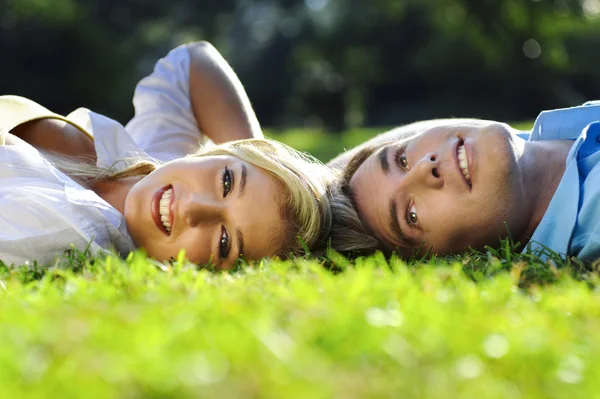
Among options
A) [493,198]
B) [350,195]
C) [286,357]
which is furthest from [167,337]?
[350,195]

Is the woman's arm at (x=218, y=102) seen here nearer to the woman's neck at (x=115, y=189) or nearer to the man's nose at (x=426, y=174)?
the woman's neck at (x=115, y=189)

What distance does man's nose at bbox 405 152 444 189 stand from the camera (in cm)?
374

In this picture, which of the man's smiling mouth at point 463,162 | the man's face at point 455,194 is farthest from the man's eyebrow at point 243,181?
the man's smiling mouth at point 463,162

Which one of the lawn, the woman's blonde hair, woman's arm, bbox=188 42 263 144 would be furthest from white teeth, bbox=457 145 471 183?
woman's arm, bbox=188 42 263 144

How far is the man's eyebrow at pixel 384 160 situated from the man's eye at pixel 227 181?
862 millimetres

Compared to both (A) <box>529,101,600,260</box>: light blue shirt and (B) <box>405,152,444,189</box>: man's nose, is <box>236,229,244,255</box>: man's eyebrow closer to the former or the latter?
(B) <box>405,152,444,189</box>: man's nose

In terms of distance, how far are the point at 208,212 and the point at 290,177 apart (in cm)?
47

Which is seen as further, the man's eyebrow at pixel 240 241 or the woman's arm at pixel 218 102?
the woman's arm at pixel 218 102

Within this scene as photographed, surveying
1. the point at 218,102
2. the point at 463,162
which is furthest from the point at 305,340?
the point at 218,102

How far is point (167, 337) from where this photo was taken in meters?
1.55

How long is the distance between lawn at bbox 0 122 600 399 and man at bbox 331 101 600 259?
48.6 inches

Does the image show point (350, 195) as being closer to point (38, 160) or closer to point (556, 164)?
point (556, 164)

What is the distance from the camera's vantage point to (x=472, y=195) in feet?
12.1

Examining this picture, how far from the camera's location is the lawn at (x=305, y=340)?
4.32 ft
